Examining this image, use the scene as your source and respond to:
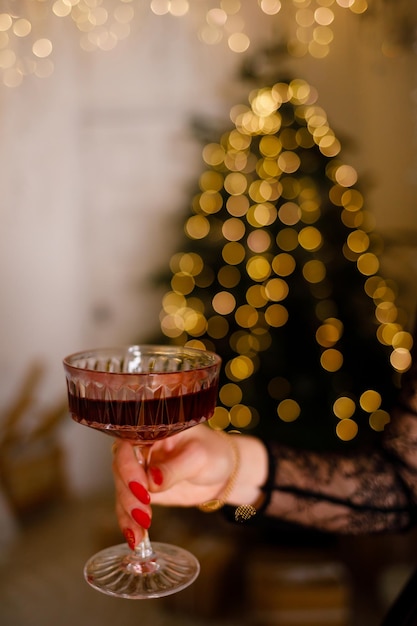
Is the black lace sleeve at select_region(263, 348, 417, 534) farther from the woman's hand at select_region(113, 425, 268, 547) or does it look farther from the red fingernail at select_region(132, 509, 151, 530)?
the red fingernail at select_region(132, 509, 151, 530)

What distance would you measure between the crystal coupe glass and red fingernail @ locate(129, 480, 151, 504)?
0.20 feet

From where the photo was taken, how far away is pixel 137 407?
34.9 inches

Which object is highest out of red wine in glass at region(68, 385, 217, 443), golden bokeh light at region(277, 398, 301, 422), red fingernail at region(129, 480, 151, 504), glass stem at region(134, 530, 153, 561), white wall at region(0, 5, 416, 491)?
white wall at region(0, 5, 416, 491)

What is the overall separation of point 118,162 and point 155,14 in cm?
75

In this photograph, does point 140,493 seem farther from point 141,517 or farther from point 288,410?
point 288,410

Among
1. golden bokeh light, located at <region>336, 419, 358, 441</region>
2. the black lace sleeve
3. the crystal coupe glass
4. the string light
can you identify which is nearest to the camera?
the crystal coupe glass

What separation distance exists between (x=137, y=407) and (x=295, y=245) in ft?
5.56

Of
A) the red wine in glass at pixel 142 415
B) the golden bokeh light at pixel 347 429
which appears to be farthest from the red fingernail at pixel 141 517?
the golden bokeh light at pixel 347 429

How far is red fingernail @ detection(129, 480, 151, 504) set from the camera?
939 millimetres

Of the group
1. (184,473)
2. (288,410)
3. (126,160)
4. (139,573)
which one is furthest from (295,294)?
(139,573)

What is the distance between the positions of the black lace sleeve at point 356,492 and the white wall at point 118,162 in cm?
221

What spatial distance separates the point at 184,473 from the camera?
3.27 feet

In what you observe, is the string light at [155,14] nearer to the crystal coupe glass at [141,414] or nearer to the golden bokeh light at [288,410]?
the golden bokeh light at [288,410]

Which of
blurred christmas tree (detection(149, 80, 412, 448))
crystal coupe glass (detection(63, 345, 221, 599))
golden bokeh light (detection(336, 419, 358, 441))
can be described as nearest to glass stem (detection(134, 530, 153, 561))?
crystal coupe glass (detection(63, 345, 221, 599))
